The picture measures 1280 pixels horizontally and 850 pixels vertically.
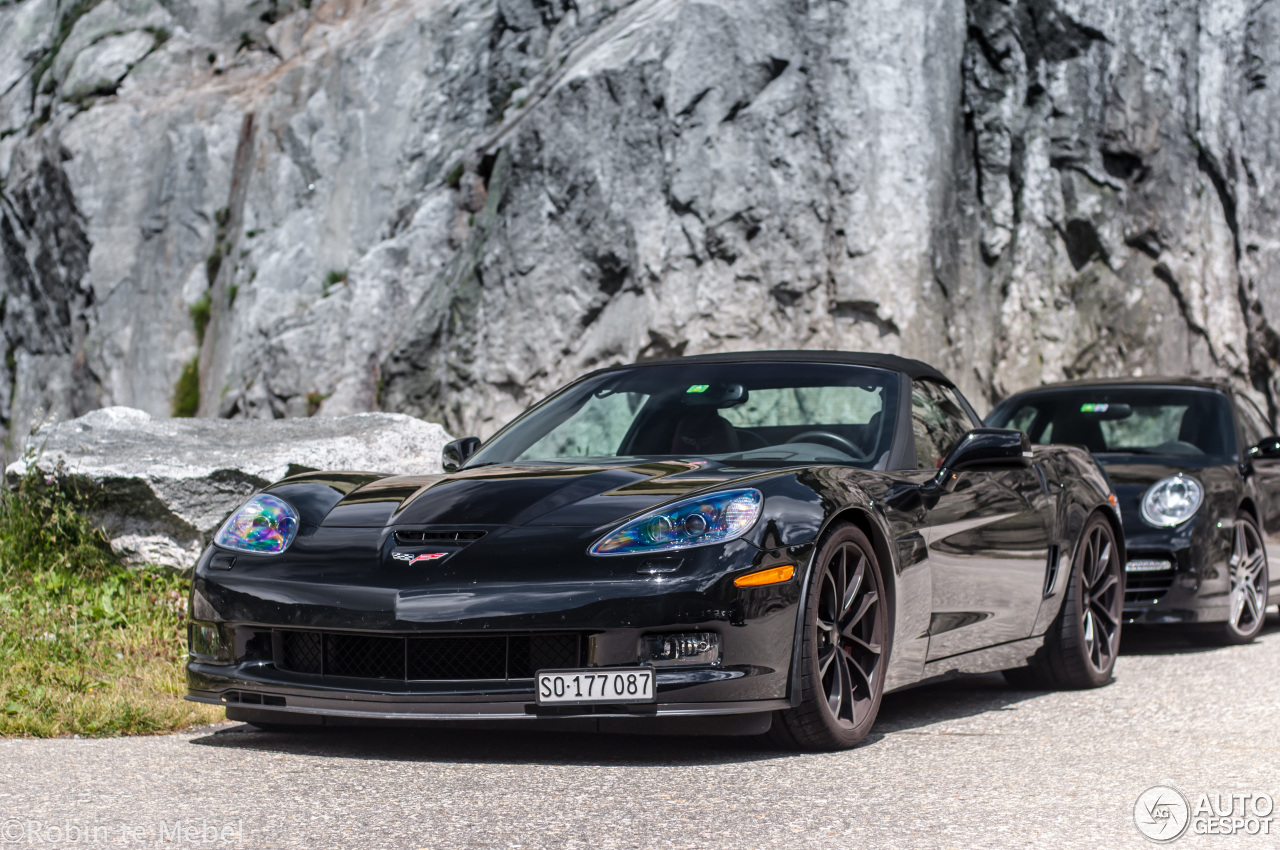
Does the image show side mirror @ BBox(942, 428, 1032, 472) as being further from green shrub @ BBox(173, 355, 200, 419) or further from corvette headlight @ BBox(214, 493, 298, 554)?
green shrub @ BBox(173, 355, 200, 419)

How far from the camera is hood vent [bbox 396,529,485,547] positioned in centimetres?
435

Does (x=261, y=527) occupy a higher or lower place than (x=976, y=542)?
higher

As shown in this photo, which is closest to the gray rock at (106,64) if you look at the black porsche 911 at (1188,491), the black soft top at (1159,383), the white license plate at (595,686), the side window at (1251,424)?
the black porsche 911 at (1188,491)

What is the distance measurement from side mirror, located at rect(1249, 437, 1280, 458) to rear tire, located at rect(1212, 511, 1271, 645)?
36 cm

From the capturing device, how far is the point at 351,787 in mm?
3922

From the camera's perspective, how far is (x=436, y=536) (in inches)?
173

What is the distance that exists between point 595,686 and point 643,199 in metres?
11.6

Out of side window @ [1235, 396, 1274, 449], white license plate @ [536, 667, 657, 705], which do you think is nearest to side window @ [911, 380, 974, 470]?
white license plate @ [536, 667, 657, 705]

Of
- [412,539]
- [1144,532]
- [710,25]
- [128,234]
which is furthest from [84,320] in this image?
[412,539]

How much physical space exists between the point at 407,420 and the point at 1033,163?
10192 millimetres

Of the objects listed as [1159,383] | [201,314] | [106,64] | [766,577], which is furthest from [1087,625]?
[106,64]

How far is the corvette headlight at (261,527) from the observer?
15.1 feet

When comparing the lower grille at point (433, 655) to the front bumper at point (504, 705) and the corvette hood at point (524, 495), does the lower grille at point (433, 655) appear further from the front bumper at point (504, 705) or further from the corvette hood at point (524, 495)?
the corvette hood at point (524, 495)

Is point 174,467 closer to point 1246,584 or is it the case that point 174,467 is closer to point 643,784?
point 643,784
